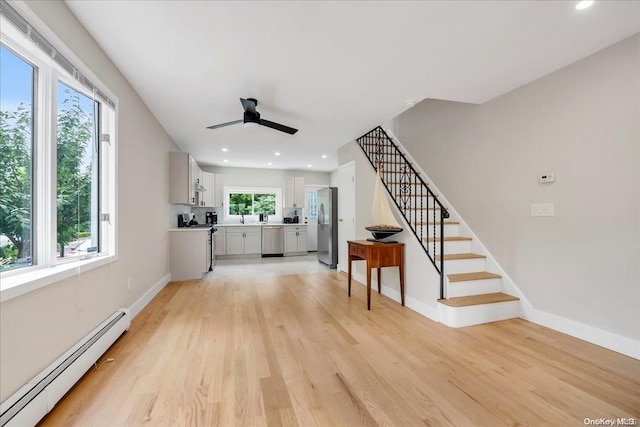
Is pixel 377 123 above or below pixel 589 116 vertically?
above

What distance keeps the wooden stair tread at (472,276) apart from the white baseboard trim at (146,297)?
344cm

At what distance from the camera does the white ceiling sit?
1789 millimetres

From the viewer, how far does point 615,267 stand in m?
2.21

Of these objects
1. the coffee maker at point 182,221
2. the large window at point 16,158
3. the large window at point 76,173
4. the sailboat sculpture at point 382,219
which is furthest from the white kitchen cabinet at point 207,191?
the large window at point 16,158

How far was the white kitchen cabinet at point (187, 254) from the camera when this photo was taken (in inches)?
185

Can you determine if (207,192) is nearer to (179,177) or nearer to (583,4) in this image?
(179,177)

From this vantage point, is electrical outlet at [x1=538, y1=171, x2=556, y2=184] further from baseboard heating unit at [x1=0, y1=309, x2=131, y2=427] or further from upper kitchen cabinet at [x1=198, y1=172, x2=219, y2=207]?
upper kitchen cabinet at [x1=198, y1=172, x2=219, y2=207]

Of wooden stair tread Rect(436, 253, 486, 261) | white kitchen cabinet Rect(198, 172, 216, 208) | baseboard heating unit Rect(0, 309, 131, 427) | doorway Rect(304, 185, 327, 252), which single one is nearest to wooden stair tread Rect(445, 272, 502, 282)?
wooden stair tread Rect(436, 253, 486, 261)

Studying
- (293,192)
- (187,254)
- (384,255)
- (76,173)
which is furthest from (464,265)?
(293,192)

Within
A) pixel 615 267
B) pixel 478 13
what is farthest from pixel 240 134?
pixel 615 267

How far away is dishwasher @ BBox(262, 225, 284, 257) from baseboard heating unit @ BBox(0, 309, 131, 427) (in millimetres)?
5189

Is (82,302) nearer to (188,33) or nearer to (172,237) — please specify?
(188,33)

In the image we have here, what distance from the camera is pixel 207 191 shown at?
6516mm

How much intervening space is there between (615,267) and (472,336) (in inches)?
48.7
